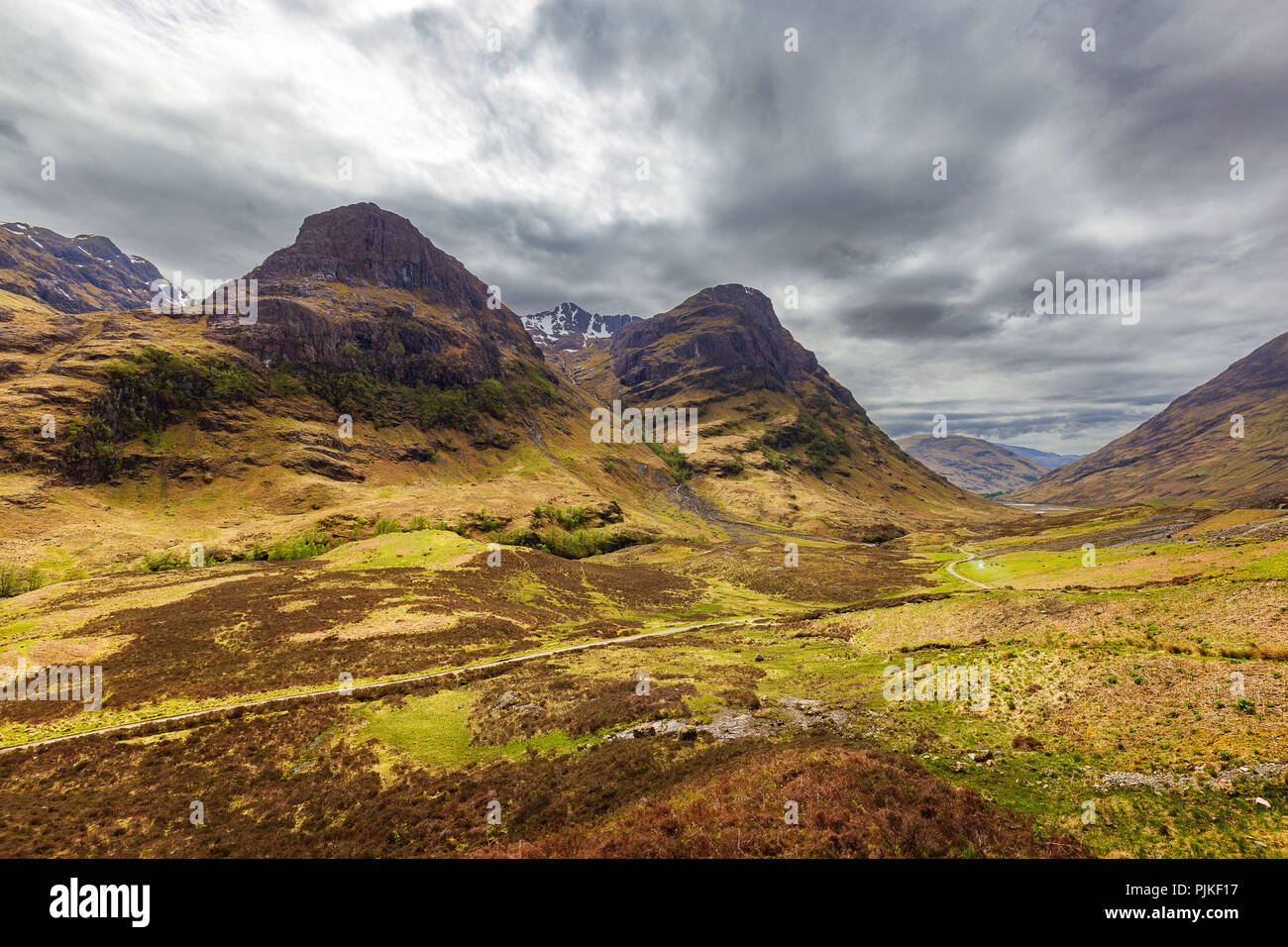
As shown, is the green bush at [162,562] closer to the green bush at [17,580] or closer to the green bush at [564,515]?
the green bush at [17,580]

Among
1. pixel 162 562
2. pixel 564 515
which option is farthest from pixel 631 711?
pixel 564 515

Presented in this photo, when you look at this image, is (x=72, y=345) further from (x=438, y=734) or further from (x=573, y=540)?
(x=438, y=734)

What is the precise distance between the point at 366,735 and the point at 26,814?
518 inches

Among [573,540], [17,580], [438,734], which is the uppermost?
[17,580]

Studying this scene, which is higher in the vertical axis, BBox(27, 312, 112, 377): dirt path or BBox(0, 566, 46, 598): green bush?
BBox(27, 312, 112, 377): dirt path

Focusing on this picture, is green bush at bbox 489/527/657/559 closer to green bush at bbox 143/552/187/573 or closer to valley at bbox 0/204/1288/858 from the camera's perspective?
valley at bbox 0/204/1288/858

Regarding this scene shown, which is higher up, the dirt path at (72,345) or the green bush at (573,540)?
the dirt path at (72,345)

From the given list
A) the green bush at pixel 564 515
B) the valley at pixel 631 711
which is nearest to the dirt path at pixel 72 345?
the valley at pixel 631 711

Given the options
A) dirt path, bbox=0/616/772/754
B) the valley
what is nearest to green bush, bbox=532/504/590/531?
the valley

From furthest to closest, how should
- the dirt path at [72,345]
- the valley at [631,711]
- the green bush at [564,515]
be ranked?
1. the dirt path at [72,345]
2. the green bush at [564,515]
3. the valley at [631,711]
